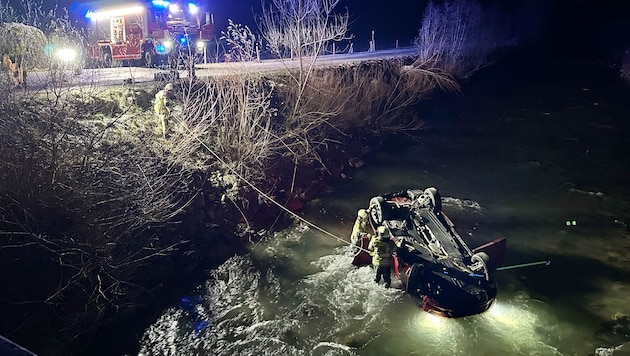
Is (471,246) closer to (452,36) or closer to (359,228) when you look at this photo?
(359,228)

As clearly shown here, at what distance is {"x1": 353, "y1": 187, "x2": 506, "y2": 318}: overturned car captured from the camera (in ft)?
27.1

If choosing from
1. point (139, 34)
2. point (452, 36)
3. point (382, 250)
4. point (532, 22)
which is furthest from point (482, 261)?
point (532, 22)

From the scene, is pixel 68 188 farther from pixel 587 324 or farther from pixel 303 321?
pixel 587 324

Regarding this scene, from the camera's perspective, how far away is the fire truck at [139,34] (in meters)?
17.3

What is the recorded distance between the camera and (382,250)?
353 inches

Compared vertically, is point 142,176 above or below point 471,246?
above

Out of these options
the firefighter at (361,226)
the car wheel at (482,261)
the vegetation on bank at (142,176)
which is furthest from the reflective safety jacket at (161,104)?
the car wheel at (482,261)

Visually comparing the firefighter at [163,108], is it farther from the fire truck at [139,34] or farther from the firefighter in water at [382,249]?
the firefighter in water at [382,249]

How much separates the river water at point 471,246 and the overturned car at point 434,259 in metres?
0.85

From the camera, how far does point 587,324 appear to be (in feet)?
29.3

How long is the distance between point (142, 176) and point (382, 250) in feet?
20.9

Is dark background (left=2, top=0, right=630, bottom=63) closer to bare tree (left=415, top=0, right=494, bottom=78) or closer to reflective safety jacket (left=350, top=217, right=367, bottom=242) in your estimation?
bare tree (left=415, top=0, right=494, bottom=78)

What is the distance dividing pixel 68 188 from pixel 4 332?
2.96 meters

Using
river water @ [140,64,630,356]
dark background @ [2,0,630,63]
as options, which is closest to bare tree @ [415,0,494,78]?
river water @ [140,64,630,356]
